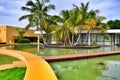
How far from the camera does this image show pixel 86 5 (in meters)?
24.5

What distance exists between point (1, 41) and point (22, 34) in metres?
3.86

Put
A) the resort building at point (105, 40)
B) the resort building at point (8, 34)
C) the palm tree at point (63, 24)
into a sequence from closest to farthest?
1. the palm tree at point (63, 24)
2. the resort building at point (105, 40)
3. the resort building at point (8, 34)

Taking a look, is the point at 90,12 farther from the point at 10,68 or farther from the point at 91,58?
the point at 10,68

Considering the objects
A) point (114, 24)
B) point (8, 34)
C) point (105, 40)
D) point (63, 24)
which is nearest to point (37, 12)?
point (63, 24)

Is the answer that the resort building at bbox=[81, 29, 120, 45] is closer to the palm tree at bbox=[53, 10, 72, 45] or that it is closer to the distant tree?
the palm tree at bbox=[53, 10, 72, 45]

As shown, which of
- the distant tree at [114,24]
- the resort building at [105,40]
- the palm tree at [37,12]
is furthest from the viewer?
the distant tree at [114,24]

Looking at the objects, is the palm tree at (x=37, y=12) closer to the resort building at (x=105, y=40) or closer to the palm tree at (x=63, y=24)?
the palm tree at (x=63, y=24)

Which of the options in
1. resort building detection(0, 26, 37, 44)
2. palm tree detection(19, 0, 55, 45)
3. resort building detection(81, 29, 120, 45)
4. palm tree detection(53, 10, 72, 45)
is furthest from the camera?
resort building detection(0, 26, 37, 44)

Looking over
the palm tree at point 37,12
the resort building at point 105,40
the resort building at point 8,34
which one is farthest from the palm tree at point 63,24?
the resort building at point 8,34

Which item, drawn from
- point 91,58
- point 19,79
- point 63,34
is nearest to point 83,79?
point 19,79

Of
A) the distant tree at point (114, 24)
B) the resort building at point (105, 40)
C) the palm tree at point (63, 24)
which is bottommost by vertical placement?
the resort building at point (105, 40)

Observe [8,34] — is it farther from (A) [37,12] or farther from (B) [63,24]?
(B) [63,24]

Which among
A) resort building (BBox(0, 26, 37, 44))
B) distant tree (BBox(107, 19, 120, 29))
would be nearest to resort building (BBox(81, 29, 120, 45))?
distant tree (BBox(107, 19, 120, 29))

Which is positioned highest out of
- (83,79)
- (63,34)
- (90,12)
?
(90,12)
